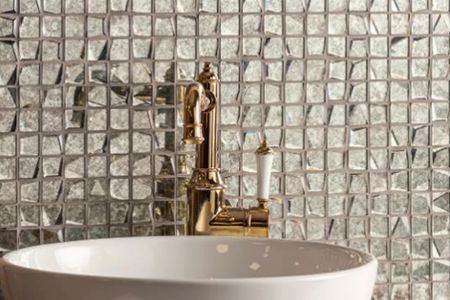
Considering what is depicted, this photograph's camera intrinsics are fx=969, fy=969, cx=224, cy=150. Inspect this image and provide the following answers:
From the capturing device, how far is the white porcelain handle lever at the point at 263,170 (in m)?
1.37

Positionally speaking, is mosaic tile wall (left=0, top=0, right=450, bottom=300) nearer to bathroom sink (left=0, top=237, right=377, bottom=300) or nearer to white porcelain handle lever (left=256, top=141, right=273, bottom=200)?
white porcelain handle lever (left=256, top=141, right=273, bottom=200)

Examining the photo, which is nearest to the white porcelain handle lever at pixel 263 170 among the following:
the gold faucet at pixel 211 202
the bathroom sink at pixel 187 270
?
the gold faucet at pixel 211 202

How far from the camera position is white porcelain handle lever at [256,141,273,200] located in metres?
1.37

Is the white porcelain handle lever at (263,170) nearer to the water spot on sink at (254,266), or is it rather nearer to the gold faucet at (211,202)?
the gold faucet at (211,202)

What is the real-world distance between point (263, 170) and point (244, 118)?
0.10 metres

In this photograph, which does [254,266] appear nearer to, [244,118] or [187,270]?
[187,270]

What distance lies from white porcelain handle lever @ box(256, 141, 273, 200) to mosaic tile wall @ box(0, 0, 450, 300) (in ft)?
0.21

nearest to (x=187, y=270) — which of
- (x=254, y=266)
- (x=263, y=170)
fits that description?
(x=254, y=266)

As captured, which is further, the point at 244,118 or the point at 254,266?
the point at 244,118

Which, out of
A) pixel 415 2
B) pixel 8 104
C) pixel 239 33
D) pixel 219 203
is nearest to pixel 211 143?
pixel 219 203

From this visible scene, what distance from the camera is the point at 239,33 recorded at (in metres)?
1.44

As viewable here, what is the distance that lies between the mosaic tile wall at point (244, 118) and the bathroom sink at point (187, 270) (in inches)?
6.7

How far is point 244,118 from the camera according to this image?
144 centimetres

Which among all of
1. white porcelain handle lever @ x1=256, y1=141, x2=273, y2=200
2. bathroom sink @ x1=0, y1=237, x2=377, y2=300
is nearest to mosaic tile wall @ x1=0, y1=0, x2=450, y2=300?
white porcelain handle lever @ x1=256, y1=141, x2=273, y2=200
